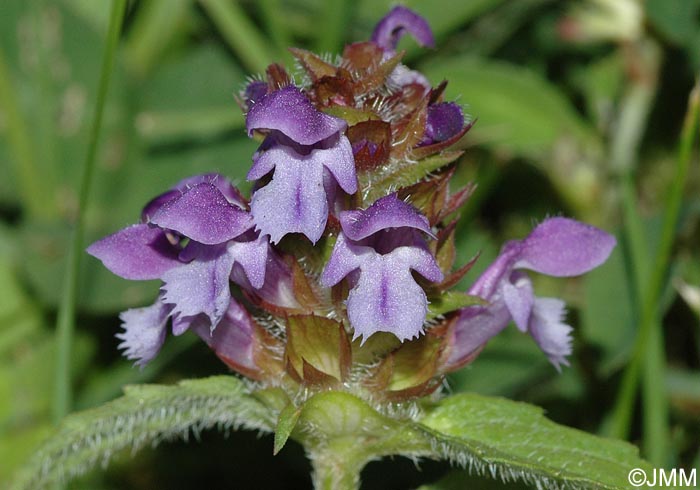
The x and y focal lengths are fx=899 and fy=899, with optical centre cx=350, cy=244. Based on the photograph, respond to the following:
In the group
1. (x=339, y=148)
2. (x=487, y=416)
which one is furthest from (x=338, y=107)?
(x=487, y=416)

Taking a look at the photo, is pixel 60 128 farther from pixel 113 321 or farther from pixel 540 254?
pixel 540 254

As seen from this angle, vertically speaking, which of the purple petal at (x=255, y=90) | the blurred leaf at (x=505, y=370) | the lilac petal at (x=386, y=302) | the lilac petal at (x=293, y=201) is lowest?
the blurred leaf at (x=505, y=370)

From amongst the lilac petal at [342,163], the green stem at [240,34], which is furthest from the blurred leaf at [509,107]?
the lilac petal at [342,163]

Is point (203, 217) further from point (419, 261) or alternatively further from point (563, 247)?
point (563, 247)

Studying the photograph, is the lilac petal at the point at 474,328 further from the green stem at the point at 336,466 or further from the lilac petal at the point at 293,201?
the lilac petal at the point at 293,201

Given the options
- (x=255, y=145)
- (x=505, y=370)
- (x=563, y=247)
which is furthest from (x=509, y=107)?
(x=563, y=247)
